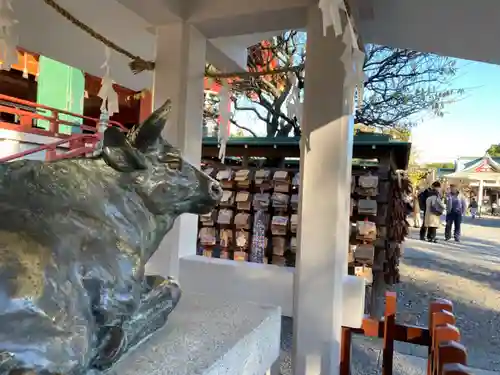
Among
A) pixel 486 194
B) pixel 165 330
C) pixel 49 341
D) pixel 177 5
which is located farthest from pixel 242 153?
pixel 486 194

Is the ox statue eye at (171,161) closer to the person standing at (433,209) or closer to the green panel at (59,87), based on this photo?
the green panel at (59,87)

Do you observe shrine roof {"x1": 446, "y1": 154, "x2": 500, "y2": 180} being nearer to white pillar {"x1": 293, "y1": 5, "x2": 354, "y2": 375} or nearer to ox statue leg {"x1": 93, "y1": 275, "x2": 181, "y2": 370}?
white pillar {"x1": 293, "y1": 5, "x2": 354, "y2": 375}

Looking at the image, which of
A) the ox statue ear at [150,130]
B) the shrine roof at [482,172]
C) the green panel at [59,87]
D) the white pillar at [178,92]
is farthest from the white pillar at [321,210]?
the shrine roof at [482,172]

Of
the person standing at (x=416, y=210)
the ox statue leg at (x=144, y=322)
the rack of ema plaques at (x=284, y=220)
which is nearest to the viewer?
the ox statue leg at (x=144, y=322)

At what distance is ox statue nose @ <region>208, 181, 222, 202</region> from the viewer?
2.78 feet

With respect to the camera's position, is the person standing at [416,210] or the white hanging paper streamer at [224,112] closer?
the white hanging paper streamer at [224,112]

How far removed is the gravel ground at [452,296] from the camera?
3.19 metres

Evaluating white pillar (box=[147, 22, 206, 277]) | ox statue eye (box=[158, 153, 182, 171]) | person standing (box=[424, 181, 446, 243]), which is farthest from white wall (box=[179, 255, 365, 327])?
person standing (box=[424, 181, 446, 243])

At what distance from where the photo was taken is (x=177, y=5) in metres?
1.85

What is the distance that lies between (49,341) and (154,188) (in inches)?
12.2

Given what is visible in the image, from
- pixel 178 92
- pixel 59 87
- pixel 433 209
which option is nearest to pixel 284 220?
pixel 178 92

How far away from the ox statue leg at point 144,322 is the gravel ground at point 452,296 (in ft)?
6.74

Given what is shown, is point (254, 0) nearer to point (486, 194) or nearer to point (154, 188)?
point (154, 188)

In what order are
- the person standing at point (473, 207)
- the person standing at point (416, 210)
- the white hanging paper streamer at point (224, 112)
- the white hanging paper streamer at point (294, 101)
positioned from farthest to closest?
1. the person standing at point (473, 207)
2. the person standing at point (416, 210)
3. the white hanging paper streamer at point (224, 112)
4. the white hanging paper streamer at point (294, 101)
